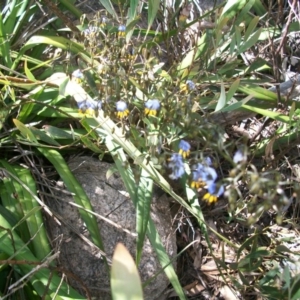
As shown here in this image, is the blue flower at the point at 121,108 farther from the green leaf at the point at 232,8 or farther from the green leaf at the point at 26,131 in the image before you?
the green leaf at the point at 232,8

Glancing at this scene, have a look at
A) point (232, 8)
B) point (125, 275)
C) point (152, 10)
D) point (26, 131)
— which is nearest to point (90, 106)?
point (26, 131)

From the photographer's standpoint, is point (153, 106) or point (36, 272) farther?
point (36, 272)

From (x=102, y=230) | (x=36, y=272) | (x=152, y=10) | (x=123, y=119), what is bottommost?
(x=102, y=230)

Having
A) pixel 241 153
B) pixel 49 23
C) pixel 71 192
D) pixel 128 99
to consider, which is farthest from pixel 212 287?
pixel 49 23

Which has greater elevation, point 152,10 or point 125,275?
point 152,10

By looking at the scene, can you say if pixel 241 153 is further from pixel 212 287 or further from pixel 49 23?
pixel 49 23

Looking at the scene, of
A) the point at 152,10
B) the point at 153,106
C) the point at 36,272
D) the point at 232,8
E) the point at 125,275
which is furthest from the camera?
the point at 232,8

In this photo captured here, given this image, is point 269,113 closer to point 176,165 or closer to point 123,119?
point 123,119
